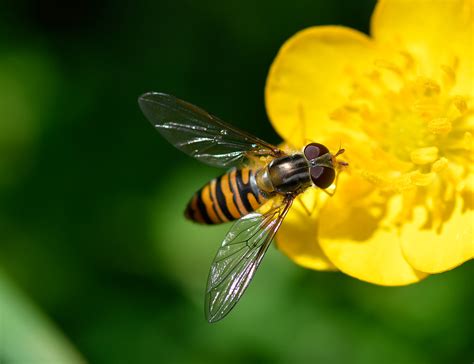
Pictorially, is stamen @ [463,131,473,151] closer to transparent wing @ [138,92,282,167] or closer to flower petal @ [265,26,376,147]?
flower petal @ [265,26,376,147]

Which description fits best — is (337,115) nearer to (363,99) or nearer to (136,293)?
(363,99)

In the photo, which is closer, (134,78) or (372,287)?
(372,287)

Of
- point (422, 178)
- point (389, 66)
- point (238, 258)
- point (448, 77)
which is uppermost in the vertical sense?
point (389, 66)

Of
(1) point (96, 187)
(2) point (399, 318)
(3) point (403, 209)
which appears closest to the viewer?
(3) point (403, 209)

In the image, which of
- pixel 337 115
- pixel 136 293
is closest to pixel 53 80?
pixel 136 293

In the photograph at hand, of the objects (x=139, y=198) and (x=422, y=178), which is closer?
(x=422, y=178)

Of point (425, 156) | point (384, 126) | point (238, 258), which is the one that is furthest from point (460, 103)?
point (238, 258)

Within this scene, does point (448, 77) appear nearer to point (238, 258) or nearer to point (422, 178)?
point (422, 178)
